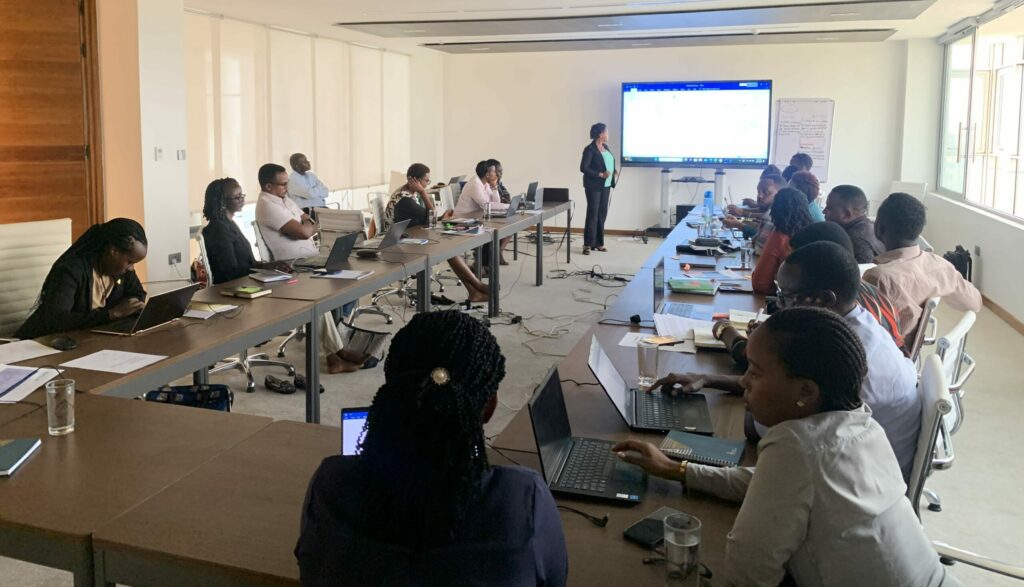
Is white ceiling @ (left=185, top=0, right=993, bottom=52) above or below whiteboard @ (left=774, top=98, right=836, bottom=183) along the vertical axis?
above

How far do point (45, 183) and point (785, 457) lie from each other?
5.87 m

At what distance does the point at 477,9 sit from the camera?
7.76m

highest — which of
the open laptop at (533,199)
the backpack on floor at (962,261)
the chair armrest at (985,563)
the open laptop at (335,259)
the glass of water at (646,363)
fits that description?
the open laptop at (533,199)

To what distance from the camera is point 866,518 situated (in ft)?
4.36

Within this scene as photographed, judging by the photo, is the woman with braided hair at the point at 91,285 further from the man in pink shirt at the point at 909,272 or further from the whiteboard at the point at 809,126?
the whiteboard at the point at 809,126

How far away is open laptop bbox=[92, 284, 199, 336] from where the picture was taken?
9.44 feet

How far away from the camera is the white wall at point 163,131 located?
575cm

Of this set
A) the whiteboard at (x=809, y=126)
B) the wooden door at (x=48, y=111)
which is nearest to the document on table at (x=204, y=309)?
the wooden door at (x=48, y=111)

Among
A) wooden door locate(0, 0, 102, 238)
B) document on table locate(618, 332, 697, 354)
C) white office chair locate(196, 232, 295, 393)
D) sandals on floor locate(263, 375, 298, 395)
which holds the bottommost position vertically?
sandals on floor locate(263, 375, 298, 395)

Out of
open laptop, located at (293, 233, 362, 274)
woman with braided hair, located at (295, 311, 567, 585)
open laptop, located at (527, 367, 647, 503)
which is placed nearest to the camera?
Result: woman with braided hair, located at (295, 311, 567, 585)

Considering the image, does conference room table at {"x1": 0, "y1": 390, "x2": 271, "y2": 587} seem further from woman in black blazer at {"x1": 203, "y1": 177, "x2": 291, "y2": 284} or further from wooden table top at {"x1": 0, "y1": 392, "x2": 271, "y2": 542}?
woman in black blazer at {"x1": 203, "y1": 177, "x2": 291, "y2": 284}

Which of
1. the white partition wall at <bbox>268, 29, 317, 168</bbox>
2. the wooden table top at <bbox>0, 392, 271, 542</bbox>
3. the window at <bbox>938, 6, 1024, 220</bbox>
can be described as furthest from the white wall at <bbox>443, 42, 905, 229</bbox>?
the wooden table top at <bbox>0, 392, 271, 542</bbox>

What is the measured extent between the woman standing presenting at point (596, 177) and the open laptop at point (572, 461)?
8051mm

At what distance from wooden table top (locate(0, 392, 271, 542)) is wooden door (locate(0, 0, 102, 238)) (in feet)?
13.6
